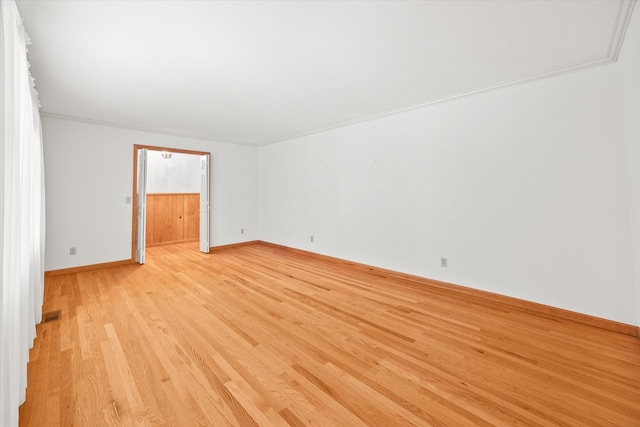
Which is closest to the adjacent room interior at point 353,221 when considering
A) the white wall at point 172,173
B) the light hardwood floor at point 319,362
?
the light hardwood floor at point 319,362

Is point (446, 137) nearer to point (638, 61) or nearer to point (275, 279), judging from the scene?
point (638, 61)

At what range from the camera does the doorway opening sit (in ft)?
15.3

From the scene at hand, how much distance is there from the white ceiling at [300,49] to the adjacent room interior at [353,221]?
2cm

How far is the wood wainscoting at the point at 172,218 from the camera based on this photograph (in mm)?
6352

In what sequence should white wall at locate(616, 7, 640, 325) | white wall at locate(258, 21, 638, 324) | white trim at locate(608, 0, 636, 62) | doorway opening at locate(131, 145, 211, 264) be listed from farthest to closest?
1. doorway opening at locate(131, 145, 211, 264)
2. white wall at locate(258, 21, 638, 324)
3. white wall at locate(616, 7, 640, 325)
4. white trim at locate(608, 0, 636, 62)

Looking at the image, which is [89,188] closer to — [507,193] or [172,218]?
[172,218]

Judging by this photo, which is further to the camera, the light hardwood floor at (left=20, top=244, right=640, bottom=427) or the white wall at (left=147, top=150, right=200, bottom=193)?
the white wall at (left=147, top=150, right=200, bottom=193)

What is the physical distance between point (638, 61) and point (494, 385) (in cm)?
254

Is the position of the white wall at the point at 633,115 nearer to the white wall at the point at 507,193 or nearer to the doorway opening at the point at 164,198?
the white wall at the point at 507,193

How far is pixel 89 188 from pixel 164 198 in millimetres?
2282

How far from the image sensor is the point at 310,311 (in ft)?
9.04

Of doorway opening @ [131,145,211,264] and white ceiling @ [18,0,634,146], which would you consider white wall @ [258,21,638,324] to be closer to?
white ceiling @ [18,0,634,146]

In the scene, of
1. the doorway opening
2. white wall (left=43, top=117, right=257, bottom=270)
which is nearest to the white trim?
the doorway opening

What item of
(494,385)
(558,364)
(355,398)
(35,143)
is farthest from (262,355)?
(35,143)
